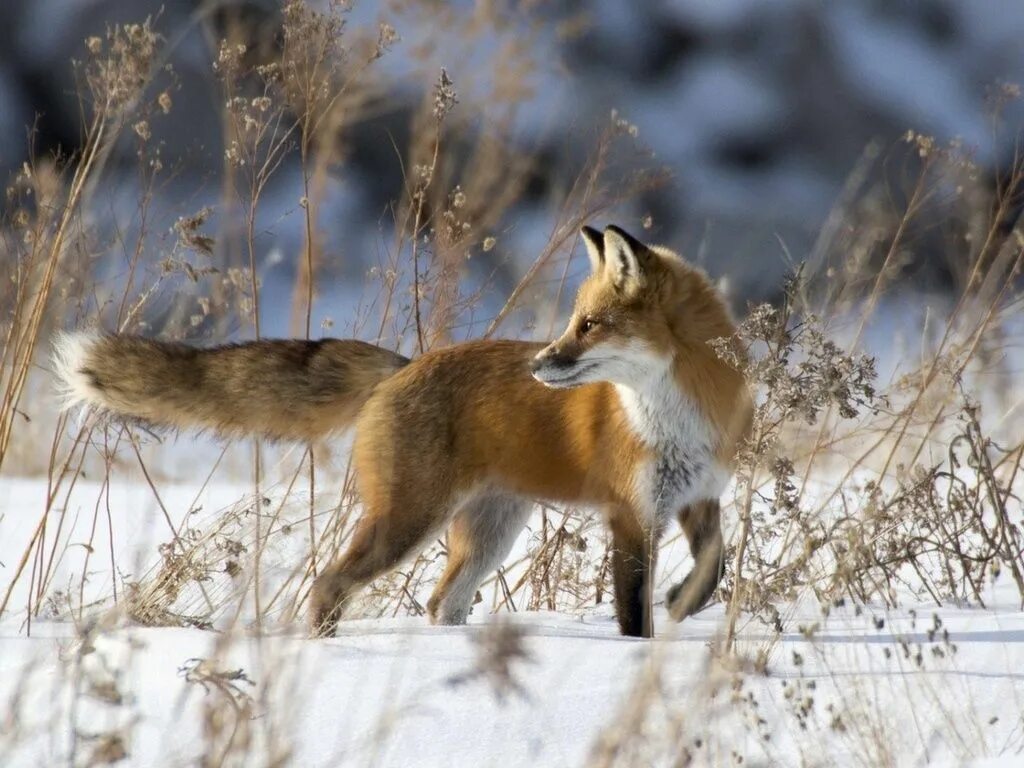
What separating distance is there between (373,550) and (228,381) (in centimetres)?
73

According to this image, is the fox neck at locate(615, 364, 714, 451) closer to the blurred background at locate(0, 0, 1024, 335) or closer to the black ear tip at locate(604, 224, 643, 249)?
the black ear tip at locate(604, 224, 643, 249)

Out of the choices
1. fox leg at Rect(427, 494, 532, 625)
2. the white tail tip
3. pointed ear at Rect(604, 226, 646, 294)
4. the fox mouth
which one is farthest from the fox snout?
the white tail tip

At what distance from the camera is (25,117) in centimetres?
1192

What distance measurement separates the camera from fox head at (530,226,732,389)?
3.91m

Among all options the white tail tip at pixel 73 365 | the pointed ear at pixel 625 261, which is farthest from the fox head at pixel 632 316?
the white tail tip at pixel 73 365

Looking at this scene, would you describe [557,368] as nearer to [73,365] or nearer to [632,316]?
[632,316]

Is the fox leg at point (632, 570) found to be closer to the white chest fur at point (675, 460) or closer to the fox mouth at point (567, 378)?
the white chest fur at point (675, 460)

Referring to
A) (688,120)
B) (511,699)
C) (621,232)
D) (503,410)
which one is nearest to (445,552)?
(503,410)

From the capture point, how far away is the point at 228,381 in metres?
4.13

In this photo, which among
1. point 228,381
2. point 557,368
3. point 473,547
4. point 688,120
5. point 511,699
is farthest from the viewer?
point 688,120

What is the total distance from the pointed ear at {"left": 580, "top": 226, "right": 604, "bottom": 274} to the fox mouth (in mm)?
425

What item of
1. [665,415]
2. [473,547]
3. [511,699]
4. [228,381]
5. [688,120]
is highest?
[688,120]

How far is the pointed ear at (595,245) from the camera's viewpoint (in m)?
4.12

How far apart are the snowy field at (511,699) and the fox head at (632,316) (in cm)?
89
